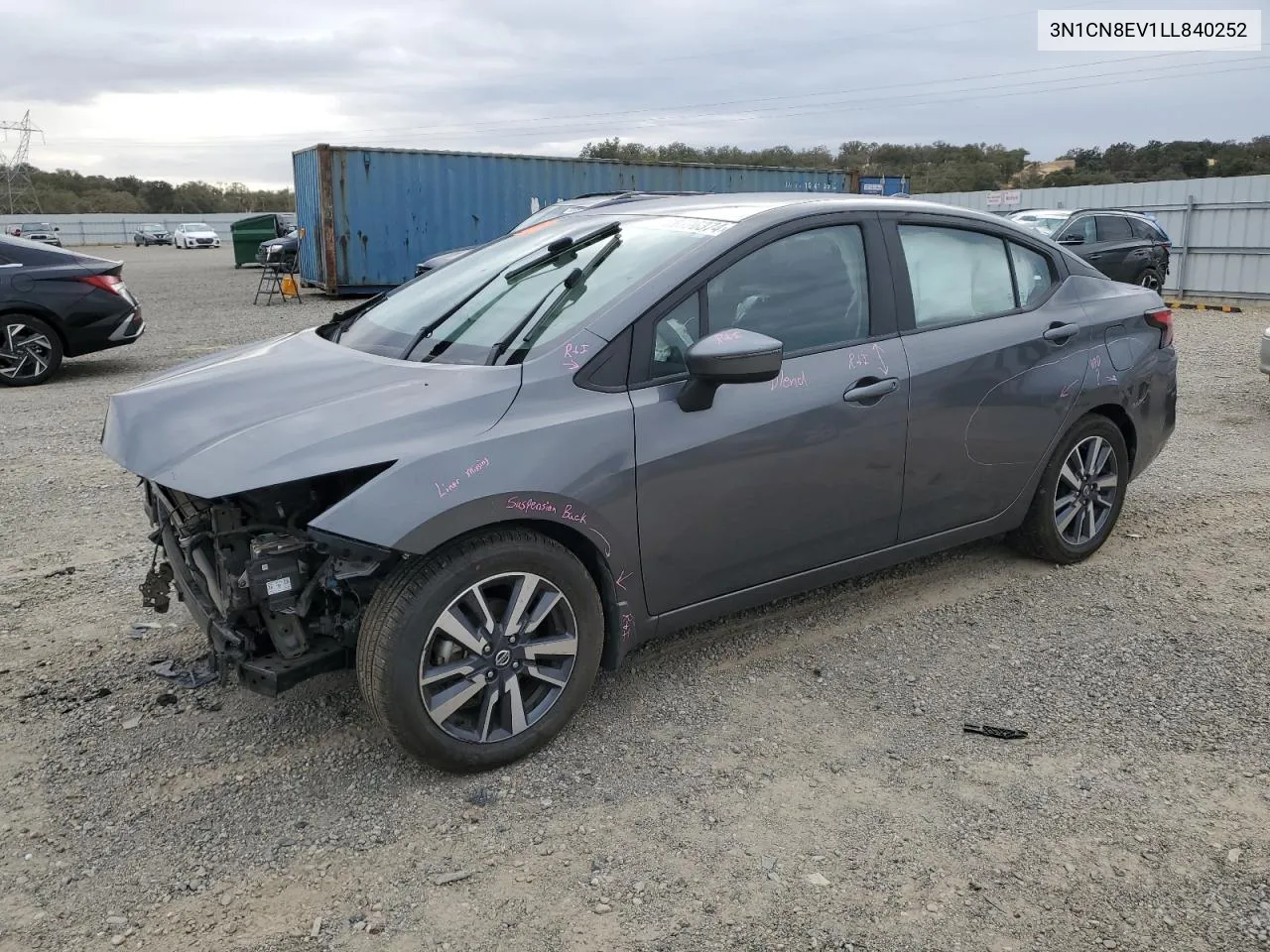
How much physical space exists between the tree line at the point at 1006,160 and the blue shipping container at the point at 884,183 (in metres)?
10.3

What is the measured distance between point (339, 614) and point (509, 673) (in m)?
0.52

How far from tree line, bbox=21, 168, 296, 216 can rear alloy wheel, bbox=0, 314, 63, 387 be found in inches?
2902

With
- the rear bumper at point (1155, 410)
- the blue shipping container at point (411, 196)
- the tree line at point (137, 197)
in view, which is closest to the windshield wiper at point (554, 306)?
the rear bumper at point (1155, 410)

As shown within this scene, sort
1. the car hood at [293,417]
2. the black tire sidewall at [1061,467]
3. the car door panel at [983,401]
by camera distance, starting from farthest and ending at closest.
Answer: the black tire sidewall at [1061,467] → the car door panel at [983,401] → the car hood at [293,417]

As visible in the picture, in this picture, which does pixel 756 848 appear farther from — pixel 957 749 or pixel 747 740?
pixel 957 749

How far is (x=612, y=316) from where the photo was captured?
317cm

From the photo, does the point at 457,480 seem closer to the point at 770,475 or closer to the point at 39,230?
the point at 770,475

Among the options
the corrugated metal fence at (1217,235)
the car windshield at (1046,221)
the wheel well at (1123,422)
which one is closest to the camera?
the wheel well at (1123,422)

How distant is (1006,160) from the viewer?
50719 millimetres

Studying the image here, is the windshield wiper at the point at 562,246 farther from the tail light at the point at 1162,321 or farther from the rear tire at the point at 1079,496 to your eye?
the tail light at the point at 1162,321

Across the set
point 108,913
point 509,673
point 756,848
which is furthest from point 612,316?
point 108,913

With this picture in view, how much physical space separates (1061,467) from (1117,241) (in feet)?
47.4

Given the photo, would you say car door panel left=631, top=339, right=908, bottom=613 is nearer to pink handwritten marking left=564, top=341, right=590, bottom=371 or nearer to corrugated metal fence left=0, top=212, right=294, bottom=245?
pink handwritten marking left=564, top=341, right=590, bottom=371

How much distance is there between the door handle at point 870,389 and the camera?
3.56 m
